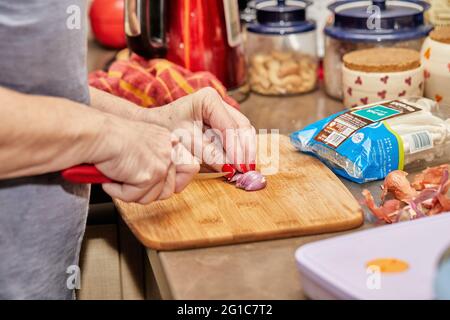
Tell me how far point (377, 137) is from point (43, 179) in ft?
1.53

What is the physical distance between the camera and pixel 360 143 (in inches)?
42.6

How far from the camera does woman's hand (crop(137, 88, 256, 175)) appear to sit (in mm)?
1048

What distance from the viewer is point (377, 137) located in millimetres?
1086

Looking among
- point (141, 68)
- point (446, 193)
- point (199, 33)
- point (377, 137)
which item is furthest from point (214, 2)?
point (446, 193)

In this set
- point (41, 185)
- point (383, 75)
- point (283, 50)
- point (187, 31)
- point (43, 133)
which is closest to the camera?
point (43, 133)

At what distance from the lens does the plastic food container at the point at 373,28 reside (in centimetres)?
145

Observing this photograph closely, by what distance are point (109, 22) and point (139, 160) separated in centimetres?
120

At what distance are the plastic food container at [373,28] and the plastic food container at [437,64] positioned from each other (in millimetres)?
64

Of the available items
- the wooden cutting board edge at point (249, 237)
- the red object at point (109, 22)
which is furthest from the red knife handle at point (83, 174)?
the red object at point (109, 22)

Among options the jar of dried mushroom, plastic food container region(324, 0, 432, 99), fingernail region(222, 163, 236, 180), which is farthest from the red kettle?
fingernail region(222, 163, 236, 180)

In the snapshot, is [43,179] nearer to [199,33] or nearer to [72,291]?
[72,291]

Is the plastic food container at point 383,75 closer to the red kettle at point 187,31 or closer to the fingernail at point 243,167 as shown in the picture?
the red kettle at point 187,31

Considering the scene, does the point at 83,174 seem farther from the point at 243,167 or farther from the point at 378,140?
the point at 378,140

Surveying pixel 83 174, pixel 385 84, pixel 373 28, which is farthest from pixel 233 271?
pixel 373 28
